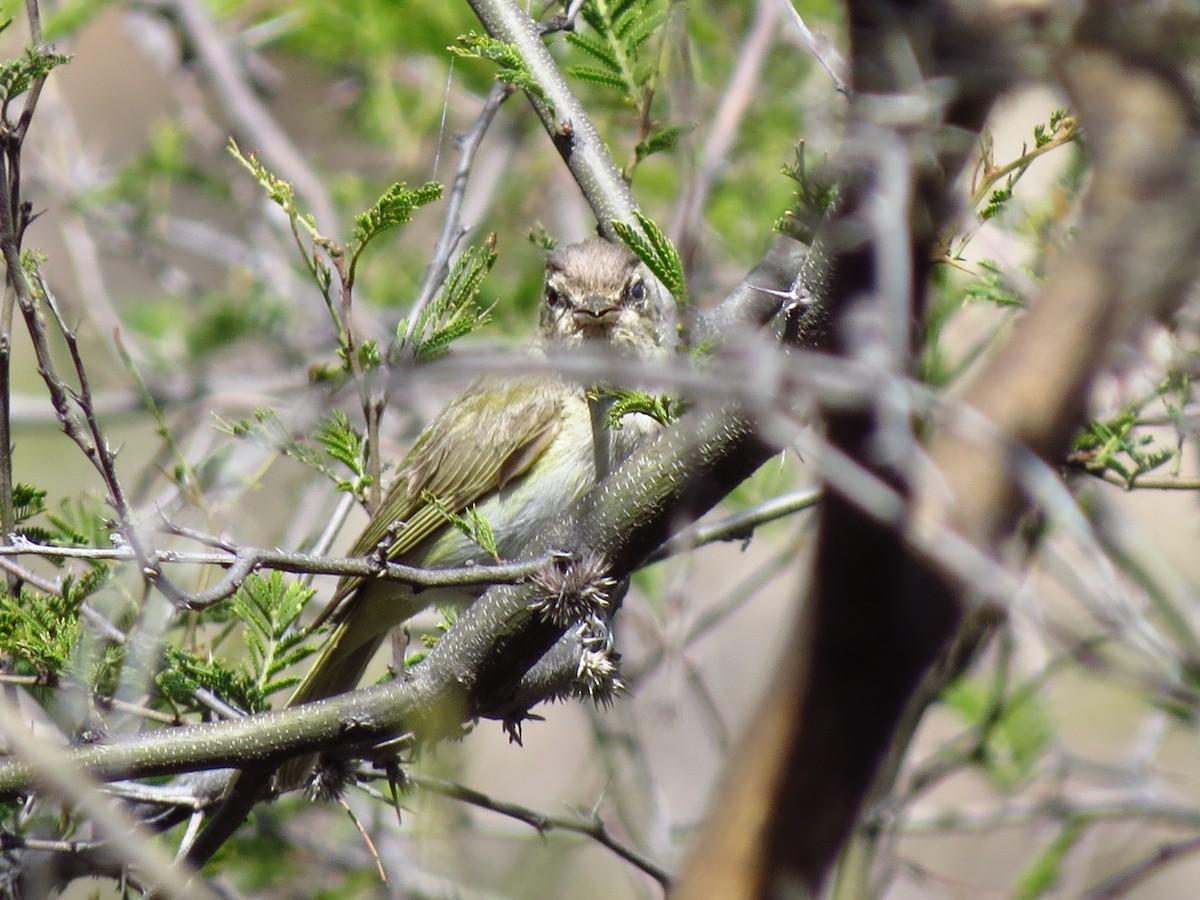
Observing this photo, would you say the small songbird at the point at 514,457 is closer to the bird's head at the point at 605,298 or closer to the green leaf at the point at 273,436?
the bird's head at the point at 605,298

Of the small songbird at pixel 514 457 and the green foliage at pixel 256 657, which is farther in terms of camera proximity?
the small songbird at pixel 514 457

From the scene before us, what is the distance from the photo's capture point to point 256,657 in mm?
3061

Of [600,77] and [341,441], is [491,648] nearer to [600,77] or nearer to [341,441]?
[341,441]

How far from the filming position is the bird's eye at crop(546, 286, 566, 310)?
14.5 feet

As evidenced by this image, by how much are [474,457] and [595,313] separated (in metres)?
0.60

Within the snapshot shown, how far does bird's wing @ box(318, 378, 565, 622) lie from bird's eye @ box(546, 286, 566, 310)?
0.95 feet

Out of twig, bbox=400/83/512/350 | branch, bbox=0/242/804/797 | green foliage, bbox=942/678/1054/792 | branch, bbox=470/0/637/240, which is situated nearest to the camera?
branch, bbox=0/242/804/797

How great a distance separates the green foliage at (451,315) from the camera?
2.82 metres

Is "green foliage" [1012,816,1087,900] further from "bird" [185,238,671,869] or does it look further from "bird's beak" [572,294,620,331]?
"bird's beak" [572,294,620,331]

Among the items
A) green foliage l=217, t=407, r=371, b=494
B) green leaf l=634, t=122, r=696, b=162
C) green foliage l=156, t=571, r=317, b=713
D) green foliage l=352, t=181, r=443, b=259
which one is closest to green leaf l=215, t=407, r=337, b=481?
green foliage l=217, t=407, r=371, b=494

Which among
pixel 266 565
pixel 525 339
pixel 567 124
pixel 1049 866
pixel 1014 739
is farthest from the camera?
pixel 525 339

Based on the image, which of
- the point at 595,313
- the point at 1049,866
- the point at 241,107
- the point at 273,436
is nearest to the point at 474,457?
the point at 595,313

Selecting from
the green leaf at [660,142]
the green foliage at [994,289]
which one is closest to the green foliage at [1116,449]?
the green foliage at [994,289]

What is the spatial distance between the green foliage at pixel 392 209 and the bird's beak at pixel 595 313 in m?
1.50
